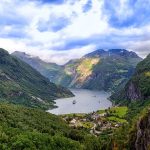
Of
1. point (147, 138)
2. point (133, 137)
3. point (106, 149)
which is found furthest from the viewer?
point (106, 149)

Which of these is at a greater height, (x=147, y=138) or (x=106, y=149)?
(x=147, y=138)

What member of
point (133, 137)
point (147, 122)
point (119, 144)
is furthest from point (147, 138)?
point (119, 144)

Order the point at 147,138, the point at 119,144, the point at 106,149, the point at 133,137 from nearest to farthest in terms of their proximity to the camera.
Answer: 1. the point at 147,138
2. the point at 133,137
3. the point at 119,144
4. the point at 106,149

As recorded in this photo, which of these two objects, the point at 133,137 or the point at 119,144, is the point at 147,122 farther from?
the point at 119,144

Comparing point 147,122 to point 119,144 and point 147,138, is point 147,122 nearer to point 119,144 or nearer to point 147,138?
point 147,138

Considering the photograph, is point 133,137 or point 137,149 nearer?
point 137,149

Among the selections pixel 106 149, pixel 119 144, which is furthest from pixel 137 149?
pixel 106 149
